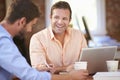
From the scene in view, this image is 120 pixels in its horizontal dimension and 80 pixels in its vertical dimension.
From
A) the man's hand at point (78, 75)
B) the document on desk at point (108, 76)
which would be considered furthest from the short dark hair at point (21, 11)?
the document on desk at point (108, 76)

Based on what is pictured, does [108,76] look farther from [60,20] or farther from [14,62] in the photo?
[60,20]

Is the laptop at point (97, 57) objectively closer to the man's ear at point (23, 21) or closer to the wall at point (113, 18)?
the man's ear at point (23, 21)

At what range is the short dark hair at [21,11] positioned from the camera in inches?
67.1

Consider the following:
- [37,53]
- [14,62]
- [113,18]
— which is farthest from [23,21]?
[113,18]

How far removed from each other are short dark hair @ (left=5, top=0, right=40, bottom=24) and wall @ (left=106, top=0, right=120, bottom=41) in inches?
158

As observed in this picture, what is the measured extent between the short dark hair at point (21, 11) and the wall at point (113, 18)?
4.01 metres

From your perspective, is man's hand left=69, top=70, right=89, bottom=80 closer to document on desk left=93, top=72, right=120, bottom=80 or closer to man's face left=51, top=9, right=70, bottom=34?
document on desk left=93, top=72, right=120, bottom=80

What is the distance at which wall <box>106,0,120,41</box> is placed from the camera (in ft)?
18.5

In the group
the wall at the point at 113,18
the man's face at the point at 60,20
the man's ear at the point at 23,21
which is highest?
the man's ear at the point at 23,21

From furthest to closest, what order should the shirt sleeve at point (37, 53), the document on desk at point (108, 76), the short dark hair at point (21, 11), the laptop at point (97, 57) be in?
1. the shirt sleeve at point (37, 53)
2. the laptop at point (97, 57)
3. the document on desk at point (108, 76)
4. the short dark hair at point (21, 11)

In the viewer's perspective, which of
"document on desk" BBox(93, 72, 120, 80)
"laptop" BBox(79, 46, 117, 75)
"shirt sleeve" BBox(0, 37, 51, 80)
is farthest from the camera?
"laptop" BBox(79, 46, 117, 75)

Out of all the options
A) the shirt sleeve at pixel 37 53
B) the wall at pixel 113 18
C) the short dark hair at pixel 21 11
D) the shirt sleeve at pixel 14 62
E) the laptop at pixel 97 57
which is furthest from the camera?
the wall at pixel 113 18

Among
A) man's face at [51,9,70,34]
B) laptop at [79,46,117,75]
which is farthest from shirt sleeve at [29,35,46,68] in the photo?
laptop at [79,46,117,75]

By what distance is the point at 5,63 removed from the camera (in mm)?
1570
